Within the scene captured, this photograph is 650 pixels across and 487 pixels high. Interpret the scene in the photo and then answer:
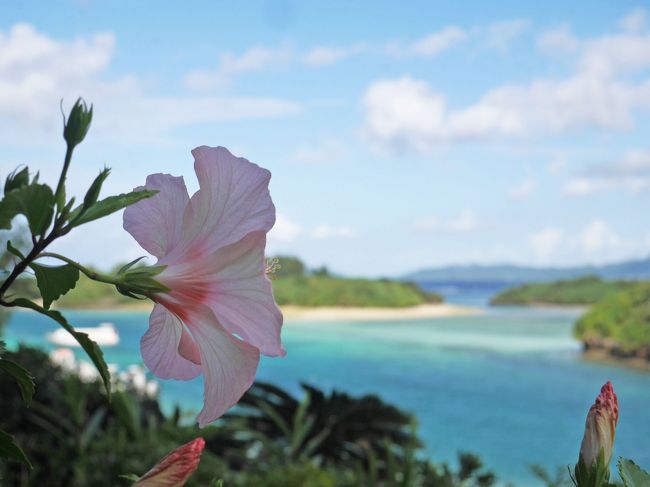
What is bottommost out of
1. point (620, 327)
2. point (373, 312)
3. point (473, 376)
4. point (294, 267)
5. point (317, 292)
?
point (473, 376)

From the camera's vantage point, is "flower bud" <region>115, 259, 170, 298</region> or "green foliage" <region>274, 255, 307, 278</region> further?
"green foliage" <region>274, 255, 307, 278</region>

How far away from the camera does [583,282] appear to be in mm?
18047

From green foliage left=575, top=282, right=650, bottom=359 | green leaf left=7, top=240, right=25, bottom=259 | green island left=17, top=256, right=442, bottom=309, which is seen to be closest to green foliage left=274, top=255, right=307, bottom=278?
green island left=17, top=256, right=442, bottom=309

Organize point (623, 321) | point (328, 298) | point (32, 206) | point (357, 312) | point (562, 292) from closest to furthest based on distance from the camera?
point (32, 206) → point (623, 321) → point (328, 298) → point (357, 312) → point (562, 292)

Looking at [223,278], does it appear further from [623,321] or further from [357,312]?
[357,312]

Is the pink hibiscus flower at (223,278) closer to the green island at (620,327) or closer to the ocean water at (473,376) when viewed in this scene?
the ocean water at (473,376)

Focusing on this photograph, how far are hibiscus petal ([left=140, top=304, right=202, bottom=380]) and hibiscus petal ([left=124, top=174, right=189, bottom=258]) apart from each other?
0.04 metres

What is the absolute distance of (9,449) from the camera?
389 mm

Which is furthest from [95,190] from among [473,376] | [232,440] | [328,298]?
[328,298]

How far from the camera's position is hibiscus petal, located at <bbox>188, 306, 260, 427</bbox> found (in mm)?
412

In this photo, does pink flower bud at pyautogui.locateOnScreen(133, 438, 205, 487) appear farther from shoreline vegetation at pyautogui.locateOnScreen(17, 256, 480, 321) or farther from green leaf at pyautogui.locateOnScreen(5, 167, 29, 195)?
shoreline vegetation at pyautogui.locateOnScreen(17, 256, 480, 321)

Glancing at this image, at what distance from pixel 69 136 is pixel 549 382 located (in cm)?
1312

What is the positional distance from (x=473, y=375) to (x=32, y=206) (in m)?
13.6

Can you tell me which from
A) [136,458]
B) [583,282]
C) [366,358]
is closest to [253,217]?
[136,458]
